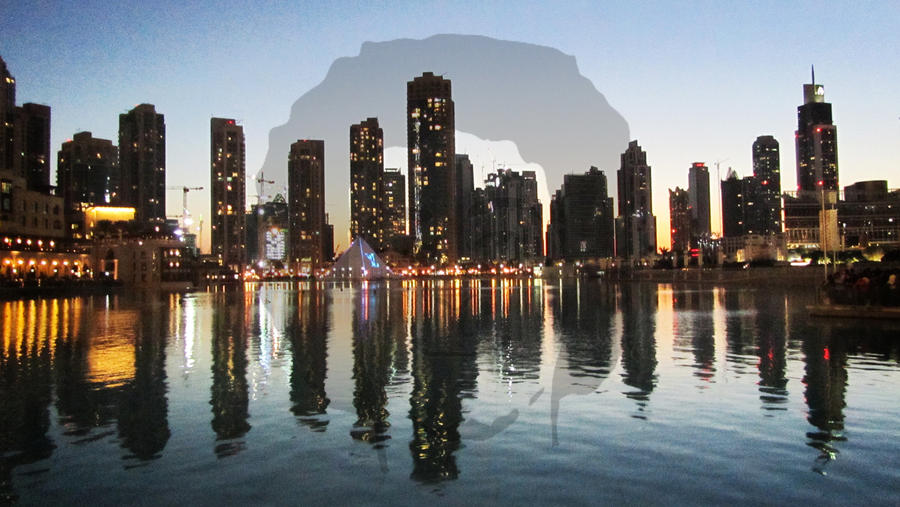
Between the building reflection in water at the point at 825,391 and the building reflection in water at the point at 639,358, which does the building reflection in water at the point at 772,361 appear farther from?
the building reflection in water at the point at 639,358

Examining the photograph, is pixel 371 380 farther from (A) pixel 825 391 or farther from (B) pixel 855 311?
(B) pixel 855 311

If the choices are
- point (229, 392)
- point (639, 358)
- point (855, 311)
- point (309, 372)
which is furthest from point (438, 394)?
point (855, 311)

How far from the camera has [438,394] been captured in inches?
552

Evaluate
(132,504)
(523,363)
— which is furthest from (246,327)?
(132,504)

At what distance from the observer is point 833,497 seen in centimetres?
767

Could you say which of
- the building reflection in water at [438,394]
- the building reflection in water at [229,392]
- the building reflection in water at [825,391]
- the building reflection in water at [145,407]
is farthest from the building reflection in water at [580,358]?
the building reflection in water at [145,407]

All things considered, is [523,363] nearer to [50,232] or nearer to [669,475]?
[669,475]

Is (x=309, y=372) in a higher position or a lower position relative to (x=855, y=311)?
lower

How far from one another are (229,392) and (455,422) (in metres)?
5.38

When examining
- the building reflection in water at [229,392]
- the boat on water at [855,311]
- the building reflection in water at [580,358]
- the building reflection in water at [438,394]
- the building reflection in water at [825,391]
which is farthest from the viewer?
the boat on water at [855,311]

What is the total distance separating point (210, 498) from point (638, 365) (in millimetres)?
12290

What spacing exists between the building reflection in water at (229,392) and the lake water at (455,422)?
7 cm

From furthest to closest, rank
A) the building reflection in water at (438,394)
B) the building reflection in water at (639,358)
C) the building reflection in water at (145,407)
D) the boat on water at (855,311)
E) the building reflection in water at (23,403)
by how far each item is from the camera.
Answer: the boat on water at (855,311) → the building reflection in water at (639,358) → the building reflection in water at (145,407) → the building reflection in water at (23,403) → the building reflection in water at (438,394)

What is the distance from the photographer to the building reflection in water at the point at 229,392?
10.7 meters
